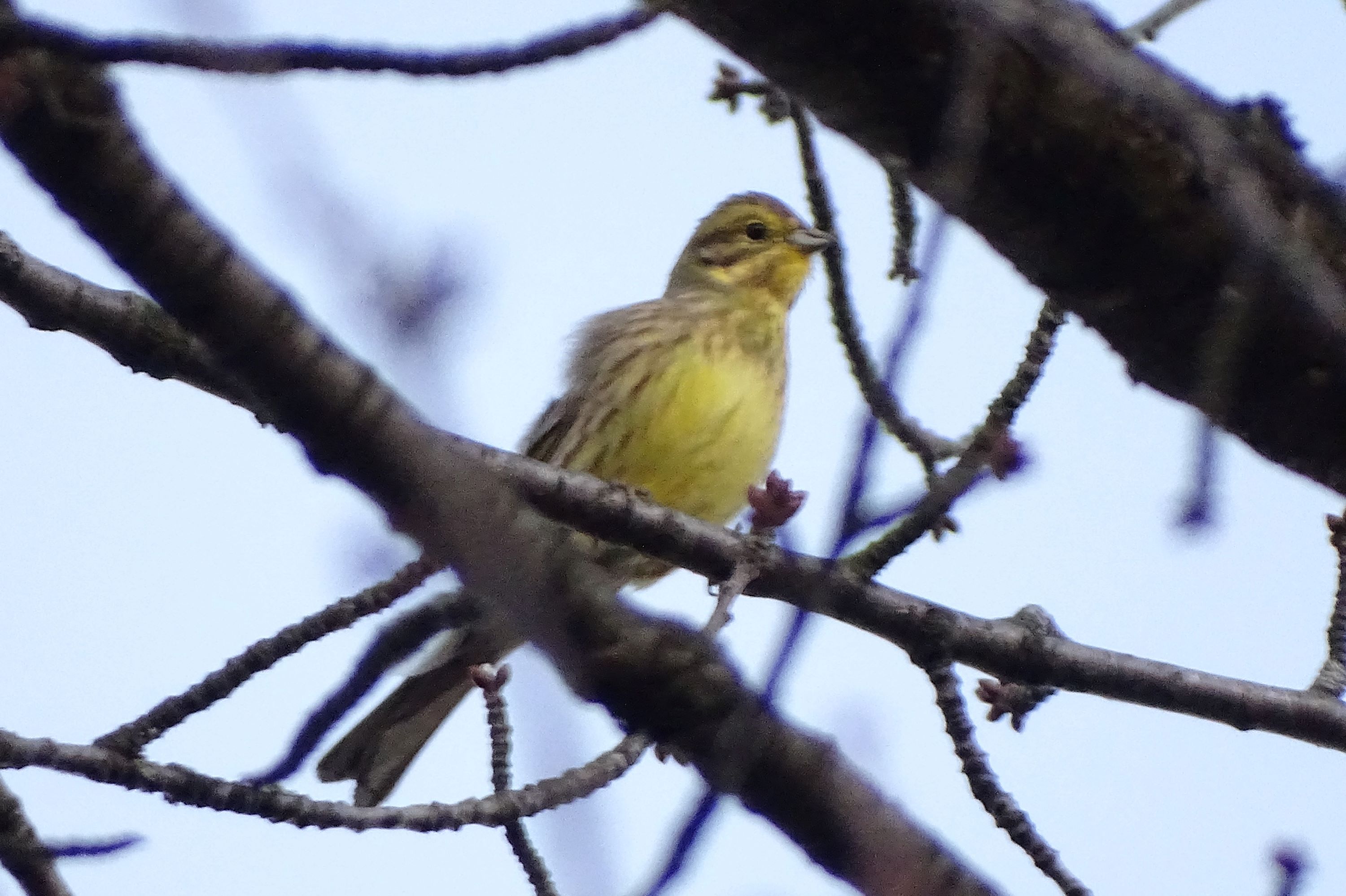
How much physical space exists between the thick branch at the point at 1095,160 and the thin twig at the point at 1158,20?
515mm

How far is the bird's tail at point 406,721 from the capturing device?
4641 millimetres

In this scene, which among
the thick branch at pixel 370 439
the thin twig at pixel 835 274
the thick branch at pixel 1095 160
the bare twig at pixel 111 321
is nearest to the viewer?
the thick branch at pixel 370 439

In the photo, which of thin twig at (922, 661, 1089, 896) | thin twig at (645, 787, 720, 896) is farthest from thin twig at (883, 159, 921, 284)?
thin twig at (645, 787, 720, 896)

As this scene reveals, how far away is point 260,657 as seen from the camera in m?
3.49

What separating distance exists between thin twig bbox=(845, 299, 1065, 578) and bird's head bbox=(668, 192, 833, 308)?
11.8ft

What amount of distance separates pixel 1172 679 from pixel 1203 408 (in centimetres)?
192

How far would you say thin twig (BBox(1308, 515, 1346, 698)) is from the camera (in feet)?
13.9

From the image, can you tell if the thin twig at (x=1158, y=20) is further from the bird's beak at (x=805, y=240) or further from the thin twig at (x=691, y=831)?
the bird's beak at (x=805, y=240)

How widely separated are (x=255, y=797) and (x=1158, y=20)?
8.97 feet

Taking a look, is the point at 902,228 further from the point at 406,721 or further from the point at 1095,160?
the point at 406,721

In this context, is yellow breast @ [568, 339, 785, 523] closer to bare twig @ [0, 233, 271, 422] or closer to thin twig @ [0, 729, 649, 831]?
bare twig @ [0, 233, 271, 422]

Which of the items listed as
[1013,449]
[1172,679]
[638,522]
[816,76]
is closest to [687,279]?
[638,522]

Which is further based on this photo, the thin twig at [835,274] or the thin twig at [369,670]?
the thin twig at [835,274]

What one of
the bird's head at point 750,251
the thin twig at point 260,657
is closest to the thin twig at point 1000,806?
the thin twig at point 260,657
